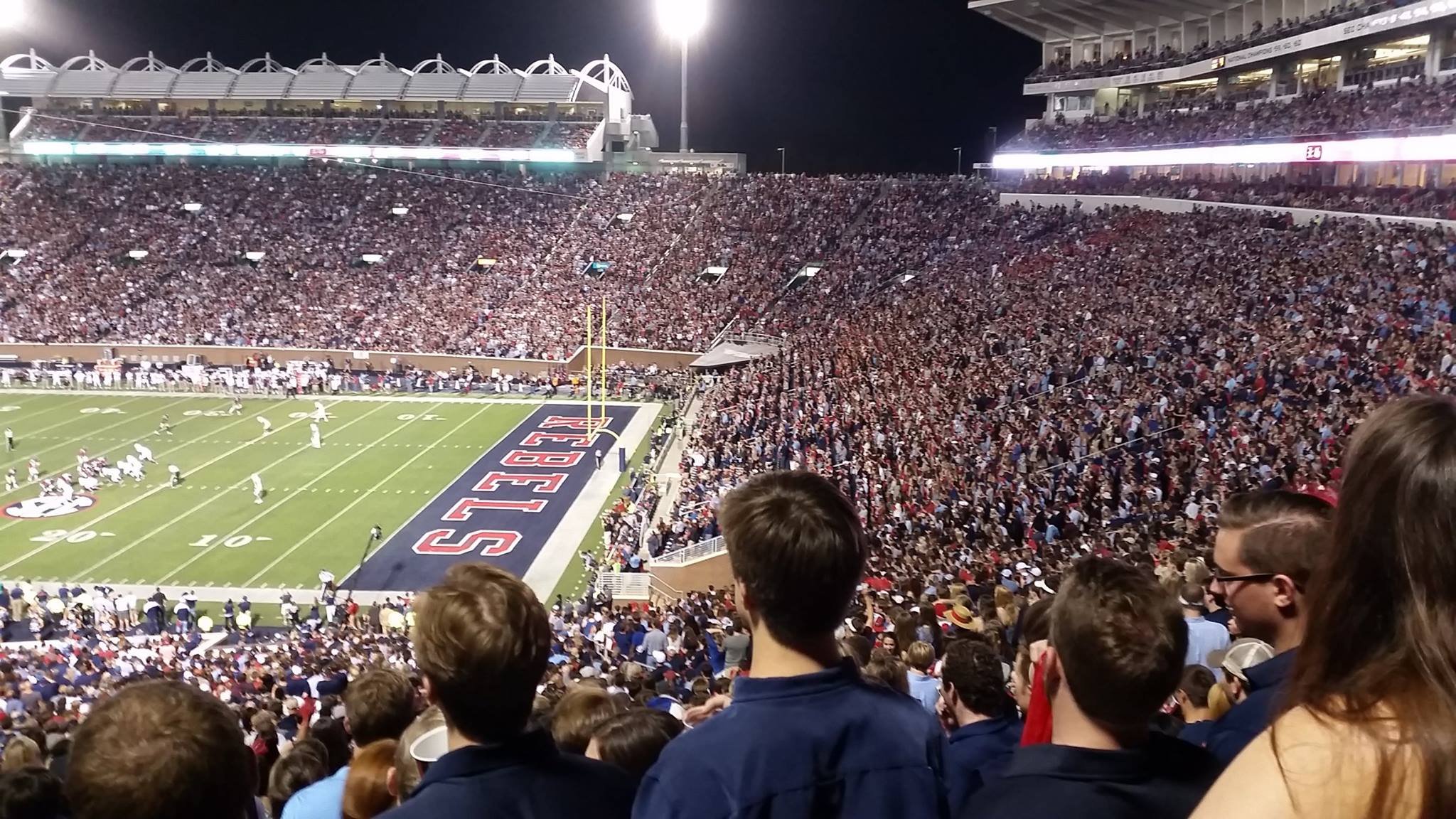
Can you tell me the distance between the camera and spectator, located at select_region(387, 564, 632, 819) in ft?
7.16

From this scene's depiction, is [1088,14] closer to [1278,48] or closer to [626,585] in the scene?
[1278,48]

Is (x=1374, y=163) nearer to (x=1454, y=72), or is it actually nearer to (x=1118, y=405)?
(x=1454, y=72)

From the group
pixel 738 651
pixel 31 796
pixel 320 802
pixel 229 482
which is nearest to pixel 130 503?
pixel 229 482

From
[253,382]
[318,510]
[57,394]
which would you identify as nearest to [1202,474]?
[318,510]

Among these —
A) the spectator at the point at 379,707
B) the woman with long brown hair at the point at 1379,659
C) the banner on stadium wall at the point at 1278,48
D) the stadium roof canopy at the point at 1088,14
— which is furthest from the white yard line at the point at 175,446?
the stadium roof canopy at the point at 1088,14

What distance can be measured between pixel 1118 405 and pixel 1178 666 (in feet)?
53.2

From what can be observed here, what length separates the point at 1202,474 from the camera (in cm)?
1305

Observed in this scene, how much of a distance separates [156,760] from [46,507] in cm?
2568

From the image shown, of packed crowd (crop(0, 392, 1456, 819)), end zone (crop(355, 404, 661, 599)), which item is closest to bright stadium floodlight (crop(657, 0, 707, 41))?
end zone (crop(355, 404, 661, 599))

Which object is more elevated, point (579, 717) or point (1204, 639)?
point (579, 717)

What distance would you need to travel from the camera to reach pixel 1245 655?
322cm

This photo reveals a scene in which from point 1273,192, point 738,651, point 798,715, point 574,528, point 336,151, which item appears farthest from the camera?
point 336,151

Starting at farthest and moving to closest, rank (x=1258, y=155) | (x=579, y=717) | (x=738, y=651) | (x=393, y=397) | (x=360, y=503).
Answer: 1. (x=393, y=397)
2. (x=1258, y=155)
3. (x=360, y=503)
4. (x=738, y=651)
5. (x=579, y=717)

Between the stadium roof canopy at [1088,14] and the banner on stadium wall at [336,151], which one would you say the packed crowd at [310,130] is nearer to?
the banner on stadium wall at [336,151]
